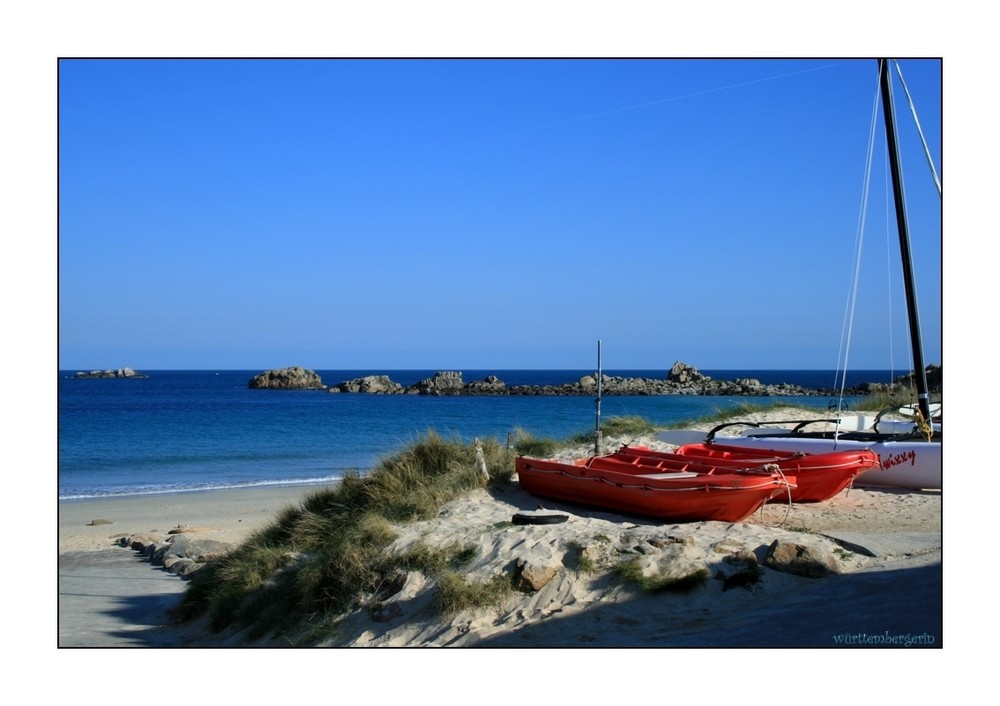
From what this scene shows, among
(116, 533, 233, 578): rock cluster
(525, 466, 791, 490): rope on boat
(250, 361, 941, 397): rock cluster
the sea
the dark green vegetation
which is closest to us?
the dark green vegetation

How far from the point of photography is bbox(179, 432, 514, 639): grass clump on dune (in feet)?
30.4

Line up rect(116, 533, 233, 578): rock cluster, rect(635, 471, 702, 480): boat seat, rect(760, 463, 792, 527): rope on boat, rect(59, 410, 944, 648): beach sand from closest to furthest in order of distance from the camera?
rect(59, 410, 944, 648): beach sand → rect(760, 463, 792, 527): rope on boat → rect(635, 471, 702, 480): boat seat → rect(116, 533, 233, 578): rock cluster

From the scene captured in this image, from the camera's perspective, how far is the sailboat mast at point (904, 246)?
1278 cm

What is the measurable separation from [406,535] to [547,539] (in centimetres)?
171

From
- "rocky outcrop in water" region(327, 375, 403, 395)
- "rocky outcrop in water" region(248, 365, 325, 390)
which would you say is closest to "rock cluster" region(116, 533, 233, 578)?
"rocky outcrop in water" region(327, 375, 403, 395)

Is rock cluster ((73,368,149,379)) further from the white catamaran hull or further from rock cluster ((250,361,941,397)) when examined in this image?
the white catamaran hull

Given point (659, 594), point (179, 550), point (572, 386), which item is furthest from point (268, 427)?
point (659, 594)

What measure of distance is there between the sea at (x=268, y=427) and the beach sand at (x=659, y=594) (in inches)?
109

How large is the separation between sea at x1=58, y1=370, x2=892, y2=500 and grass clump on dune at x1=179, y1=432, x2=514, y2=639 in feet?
3.04

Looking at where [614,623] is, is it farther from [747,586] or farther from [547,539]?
[547,539]
